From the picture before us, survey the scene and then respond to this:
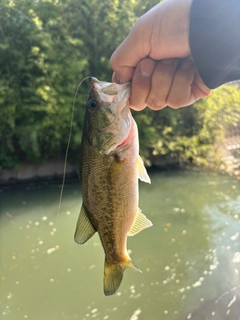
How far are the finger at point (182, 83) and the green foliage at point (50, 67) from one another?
765 centimetres

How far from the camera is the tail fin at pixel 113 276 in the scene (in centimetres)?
162

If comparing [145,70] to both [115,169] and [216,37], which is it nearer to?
[216,37]

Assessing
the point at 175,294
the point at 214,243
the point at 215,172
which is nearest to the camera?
the point at 175,294

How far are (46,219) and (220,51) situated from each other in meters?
6.37

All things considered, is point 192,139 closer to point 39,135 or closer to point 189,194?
point 189,194

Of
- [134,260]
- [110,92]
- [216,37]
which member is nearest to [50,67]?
[134,260]

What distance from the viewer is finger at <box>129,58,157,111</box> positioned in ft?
5.44

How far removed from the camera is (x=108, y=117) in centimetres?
158

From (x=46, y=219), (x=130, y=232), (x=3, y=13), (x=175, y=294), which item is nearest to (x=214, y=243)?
(x=175, y=294)

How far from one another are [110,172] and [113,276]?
50cm

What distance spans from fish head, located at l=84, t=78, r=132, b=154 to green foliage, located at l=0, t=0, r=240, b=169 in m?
7.72

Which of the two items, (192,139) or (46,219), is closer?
(46,219)

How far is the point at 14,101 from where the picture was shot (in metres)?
9.27

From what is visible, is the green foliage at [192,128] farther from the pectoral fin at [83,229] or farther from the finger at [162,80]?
the pectoral fin at [83,229]
